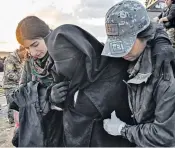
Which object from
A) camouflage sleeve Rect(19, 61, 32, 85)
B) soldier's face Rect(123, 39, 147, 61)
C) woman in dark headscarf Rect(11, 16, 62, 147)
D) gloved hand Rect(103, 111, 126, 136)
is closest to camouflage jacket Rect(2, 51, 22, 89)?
camouflage sleeve Rect(19, 61, 32, 85)

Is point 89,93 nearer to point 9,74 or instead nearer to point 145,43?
point 145,43

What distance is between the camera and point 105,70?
1.97 metres

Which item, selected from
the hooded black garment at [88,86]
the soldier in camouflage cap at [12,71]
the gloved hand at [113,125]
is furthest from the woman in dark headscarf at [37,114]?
A: the soldier in camouflage cap at [12,71]

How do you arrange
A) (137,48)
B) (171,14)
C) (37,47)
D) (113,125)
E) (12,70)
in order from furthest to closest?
(12,70) < (171,14) < (37,47) < (113,125) < (137,48)

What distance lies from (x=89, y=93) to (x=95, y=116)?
0.17 meters

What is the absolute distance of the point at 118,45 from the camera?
1.83m

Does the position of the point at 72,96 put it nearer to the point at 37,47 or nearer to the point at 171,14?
the point at 37,47

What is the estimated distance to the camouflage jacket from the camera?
4.49 meters

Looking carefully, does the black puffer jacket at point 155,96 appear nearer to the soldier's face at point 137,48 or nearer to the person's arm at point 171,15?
the soldier's face at point 137,48

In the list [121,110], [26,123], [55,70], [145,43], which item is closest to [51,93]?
[55,70]

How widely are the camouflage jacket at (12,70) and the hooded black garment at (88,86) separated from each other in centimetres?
263

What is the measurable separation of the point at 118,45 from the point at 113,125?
534 millimetres

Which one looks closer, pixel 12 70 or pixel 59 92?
pixel 59 92

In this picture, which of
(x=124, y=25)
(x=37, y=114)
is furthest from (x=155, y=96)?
(x=37, y=114)
